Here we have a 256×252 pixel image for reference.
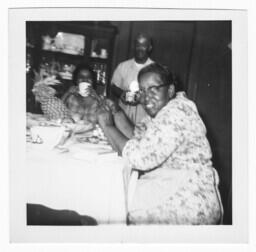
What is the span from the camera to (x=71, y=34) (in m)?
1.57

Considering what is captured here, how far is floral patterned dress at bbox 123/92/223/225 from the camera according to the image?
4.87 ft

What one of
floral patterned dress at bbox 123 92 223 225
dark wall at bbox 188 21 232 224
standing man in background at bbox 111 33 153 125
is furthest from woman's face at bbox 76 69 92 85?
dark wall at bbox 188 21 232 224

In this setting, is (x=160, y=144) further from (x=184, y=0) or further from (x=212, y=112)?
(x=184, y=0)

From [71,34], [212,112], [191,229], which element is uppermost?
[71,34]

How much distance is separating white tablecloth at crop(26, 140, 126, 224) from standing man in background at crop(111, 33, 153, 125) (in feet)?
0.79

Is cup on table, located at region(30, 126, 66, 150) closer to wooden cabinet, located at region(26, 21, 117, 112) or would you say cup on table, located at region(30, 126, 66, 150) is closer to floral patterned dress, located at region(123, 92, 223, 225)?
wooden cabinet, located at region(26, 21, 117, 112)

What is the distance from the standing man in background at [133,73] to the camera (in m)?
1.55

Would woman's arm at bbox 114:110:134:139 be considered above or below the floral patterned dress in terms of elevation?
above

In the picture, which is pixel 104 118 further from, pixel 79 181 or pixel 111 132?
pixel 79 181

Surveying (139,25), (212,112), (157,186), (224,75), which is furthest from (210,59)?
(157,186)

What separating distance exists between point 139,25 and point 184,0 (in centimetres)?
28

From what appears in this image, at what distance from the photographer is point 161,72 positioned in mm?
1538

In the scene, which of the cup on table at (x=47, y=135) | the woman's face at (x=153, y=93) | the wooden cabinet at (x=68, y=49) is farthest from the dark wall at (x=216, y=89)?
the cup on table at (x=47, y=135)

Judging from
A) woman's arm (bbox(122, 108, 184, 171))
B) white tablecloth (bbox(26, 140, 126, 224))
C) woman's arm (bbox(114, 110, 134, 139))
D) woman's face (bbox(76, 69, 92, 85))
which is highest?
woman's face (bbox(76, 69, 92, 85))
